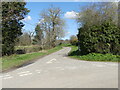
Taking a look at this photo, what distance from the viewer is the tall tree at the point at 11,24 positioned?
1886 centimetres

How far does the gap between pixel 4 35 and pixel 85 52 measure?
11.3m

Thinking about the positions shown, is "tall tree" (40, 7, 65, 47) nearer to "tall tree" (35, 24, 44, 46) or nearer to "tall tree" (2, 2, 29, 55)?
"tall tree" (35, 24, 44, 46)

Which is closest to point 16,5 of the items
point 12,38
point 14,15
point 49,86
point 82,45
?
point 14,15

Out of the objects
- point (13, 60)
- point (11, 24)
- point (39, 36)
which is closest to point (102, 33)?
point (13, 60)

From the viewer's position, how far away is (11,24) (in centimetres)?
2127

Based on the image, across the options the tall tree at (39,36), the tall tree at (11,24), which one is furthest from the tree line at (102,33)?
the tall tree at (39,36)

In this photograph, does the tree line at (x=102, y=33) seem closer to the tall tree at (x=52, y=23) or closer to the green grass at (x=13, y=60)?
the green grass at (x=13, y=60)

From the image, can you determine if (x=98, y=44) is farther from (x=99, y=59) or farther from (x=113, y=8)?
(x=113, y=8)

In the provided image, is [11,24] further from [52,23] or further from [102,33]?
[52,23]

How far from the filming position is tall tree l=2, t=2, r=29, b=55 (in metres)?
18.9

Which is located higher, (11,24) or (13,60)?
(11,24)

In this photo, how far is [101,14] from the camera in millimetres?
18156

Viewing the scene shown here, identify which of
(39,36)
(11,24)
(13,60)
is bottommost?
(13,60)

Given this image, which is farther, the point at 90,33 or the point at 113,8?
the point at 113,8
